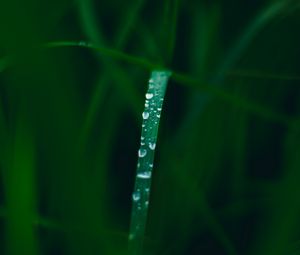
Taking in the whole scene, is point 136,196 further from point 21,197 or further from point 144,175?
point 21,197

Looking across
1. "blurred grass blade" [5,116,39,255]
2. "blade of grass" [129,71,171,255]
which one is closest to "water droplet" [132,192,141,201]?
"blade of grass" [129,71,171,255]

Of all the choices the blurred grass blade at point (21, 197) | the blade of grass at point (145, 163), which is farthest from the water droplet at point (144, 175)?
the blurred grass blade at point (21, 197)

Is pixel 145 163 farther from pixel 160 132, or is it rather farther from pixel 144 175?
pixel 160 132

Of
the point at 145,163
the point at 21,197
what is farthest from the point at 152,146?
the point at 21,197

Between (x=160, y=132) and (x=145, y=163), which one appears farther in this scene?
(x=160, y=132)

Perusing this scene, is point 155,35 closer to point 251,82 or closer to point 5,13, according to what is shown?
point 251,82

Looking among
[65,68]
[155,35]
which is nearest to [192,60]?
[155,35]

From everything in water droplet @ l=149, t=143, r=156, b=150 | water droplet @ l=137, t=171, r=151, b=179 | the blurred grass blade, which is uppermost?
water droplet @ l=149, t=143, r=156, b=150

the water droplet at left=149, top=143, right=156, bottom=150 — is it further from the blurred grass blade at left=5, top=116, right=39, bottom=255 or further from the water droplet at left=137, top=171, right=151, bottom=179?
the blurred grass blade at left=5, top=116, right=39, bottom=255
